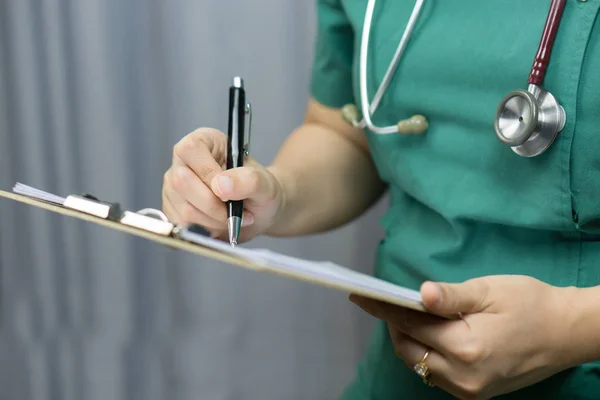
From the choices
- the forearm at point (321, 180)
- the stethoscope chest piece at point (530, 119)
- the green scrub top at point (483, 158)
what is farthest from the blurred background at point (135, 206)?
the stethoscope chest piece at point (530, 119)

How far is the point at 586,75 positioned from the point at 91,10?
564 mm

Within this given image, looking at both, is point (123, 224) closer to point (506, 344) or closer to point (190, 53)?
point (506, 344)

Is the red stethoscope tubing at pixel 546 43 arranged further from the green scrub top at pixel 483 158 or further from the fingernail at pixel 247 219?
the fingernail at pixel 247 219

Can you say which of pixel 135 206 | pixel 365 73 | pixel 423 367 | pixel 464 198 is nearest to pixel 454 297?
pixel 423 367

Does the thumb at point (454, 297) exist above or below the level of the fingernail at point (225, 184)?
below

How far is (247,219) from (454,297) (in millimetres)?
237

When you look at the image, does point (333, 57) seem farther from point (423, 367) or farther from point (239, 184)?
point (423, 367)

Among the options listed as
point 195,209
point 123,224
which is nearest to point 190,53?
point 195,209

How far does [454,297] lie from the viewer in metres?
0.36

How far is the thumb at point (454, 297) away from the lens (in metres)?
0.34

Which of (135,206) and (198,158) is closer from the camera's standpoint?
(198,158)

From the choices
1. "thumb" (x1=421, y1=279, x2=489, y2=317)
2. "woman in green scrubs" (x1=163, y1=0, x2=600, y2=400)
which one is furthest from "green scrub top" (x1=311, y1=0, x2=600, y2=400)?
"thumb" (x1=421, y1=279, x2=489, y2=317)

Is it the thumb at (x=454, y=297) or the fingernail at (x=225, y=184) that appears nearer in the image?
the thumb at (x=454, y=297)

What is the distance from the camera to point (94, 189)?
0.71 metres
